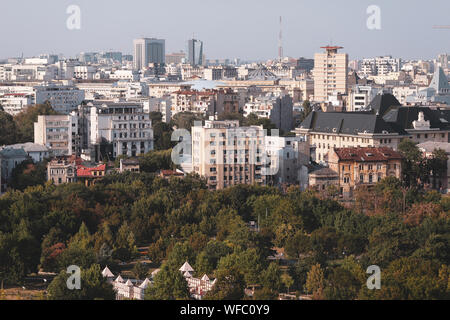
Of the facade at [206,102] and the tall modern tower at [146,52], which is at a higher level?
the tall modern tower at [146,52]

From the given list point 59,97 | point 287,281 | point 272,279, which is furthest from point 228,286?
point 59,97

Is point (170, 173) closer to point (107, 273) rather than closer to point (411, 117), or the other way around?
point (411, 117)

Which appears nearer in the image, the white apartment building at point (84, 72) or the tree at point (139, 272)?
the tree at point (139, 272)

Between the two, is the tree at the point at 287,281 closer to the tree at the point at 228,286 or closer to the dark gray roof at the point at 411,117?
the tree at the point at 228,286

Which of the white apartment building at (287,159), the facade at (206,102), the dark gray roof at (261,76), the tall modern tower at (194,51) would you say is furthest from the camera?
the tall modern tower at (194,51)

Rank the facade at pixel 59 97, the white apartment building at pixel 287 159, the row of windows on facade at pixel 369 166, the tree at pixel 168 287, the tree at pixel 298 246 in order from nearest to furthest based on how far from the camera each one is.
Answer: the tree at pixel 168 287
the tree at pixel 298 246
the row of windows on facade at pixel 369 166
the white apartment building at pixel 287 159
the facade at pixel 59 97

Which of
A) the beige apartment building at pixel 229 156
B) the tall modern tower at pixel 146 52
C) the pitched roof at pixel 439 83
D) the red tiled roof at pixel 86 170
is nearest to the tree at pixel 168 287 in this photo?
the beige apartment building at pixel 229 156

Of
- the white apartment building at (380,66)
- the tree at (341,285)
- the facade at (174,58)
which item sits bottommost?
the tree at (341,285)
